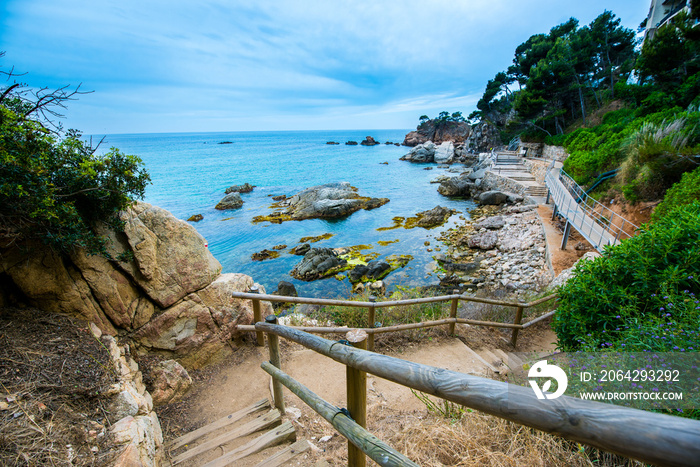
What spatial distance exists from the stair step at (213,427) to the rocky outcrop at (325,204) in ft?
66.7

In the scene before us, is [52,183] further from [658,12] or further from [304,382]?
[658,12]

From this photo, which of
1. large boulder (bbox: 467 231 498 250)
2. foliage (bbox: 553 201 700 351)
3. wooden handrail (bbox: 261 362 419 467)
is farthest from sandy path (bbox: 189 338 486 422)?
large boulder (bbox: 467 231 498 250)

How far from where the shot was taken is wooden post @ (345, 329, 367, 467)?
196cm

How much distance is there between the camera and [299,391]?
2.60 meters

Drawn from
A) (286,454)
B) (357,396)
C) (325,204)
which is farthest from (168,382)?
(325,204)

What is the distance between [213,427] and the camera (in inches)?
142

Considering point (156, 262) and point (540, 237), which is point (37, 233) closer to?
point (156, 262)

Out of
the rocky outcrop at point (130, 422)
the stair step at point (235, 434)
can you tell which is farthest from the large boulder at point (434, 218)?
the rocky outcrop at point (130, 422)

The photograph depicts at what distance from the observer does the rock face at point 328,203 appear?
24172mm

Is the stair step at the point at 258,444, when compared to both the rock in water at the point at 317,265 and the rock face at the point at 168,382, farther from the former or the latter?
the rock in water at the point at 317,265

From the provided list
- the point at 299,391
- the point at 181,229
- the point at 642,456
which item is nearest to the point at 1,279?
the point at 181,229

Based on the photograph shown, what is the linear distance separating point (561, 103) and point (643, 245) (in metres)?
38.4

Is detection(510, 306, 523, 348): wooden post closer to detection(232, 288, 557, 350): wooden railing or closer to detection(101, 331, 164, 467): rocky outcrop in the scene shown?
detection(232, 288, 557, 350): wooden railing

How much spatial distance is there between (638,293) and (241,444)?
15.8 ft
